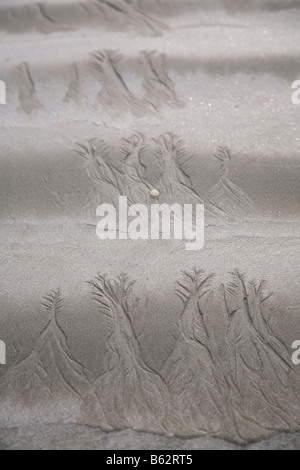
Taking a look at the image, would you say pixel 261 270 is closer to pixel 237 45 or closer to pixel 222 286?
pixel 222 286

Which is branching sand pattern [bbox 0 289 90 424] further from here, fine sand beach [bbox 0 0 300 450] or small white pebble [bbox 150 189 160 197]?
small white pebble [bbox 150 189 160 197]

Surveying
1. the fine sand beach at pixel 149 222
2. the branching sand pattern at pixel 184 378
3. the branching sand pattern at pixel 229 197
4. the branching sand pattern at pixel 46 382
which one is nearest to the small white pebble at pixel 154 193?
the fine sand beach at pixel 149 222

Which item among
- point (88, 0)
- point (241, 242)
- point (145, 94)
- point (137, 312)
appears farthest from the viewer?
point (88, 0)

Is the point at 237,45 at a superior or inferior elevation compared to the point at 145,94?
superior

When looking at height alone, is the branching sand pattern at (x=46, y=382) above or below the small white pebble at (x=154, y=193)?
below

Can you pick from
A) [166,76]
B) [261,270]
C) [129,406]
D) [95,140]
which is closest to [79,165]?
[95,140]

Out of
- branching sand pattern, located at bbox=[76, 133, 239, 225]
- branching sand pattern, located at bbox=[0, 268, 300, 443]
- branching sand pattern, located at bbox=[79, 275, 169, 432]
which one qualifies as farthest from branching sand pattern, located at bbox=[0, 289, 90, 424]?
branching sand pattern, located at bbox=[76, 133, 239, 225]

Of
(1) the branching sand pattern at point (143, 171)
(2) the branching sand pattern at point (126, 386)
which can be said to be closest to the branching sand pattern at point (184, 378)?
(2) the branching sand pattern at point (126, 386)

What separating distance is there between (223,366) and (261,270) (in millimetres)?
547

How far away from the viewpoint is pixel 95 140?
267 cm

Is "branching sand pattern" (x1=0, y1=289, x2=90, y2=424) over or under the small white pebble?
under

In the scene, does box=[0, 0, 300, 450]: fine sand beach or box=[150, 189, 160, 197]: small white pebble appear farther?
box=[150, 189, 160, 197]: small white pebble

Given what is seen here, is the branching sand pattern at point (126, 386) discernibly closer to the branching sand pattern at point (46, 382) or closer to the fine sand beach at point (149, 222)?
the fine sand beach at point (149, 222)

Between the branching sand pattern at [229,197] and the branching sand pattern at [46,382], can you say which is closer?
the branching sand pattern at [46,382]
